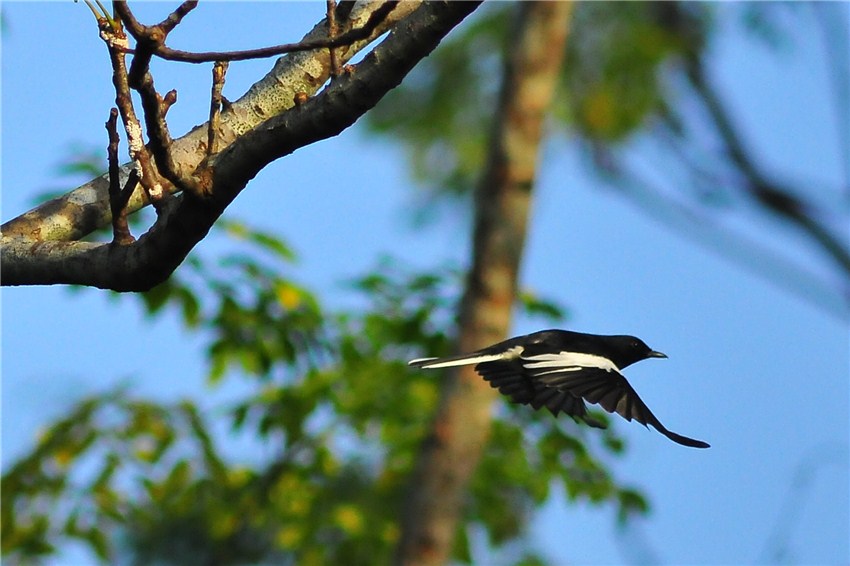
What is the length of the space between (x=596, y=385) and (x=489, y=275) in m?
2.96

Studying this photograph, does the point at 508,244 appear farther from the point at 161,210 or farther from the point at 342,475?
the point at 161,210

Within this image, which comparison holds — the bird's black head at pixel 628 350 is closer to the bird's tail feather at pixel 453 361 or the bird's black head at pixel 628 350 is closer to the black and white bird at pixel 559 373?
the black and white bird at pixel 559 373

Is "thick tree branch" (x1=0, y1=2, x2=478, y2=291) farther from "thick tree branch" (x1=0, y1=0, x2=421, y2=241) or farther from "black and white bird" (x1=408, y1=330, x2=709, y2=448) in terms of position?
"black and white bird" (x1=408, y1=330, x2=709, y2=448)

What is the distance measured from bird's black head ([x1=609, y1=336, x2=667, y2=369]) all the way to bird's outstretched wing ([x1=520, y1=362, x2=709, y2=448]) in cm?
57

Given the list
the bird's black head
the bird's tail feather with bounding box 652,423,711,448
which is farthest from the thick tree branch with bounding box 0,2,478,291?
the bird's black head

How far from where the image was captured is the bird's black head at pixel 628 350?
13.1ft

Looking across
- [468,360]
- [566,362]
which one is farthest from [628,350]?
[468,360]

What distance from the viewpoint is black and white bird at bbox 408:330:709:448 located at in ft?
10.8

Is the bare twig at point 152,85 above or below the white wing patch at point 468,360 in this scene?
above

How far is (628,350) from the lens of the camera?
13.2 feet

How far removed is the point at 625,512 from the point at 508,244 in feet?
5.49

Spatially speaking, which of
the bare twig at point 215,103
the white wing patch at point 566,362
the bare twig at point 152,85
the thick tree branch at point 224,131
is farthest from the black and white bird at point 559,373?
the bare twig at point 152,85

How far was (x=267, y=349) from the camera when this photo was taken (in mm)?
5574

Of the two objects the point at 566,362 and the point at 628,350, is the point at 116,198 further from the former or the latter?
the point at 628,350
